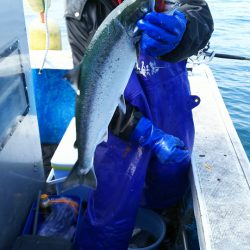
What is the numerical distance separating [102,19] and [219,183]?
59.3 inches

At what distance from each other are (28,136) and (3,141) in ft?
1.59

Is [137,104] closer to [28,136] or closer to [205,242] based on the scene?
[28,136]

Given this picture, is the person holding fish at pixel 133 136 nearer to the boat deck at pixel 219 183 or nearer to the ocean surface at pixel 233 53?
the boat deck at pixel 219 183

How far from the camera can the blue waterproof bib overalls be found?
267 cm

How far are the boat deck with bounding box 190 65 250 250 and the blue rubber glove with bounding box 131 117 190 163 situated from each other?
0.20 metres

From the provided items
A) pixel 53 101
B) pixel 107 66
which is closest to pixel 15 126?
pixel 107 66

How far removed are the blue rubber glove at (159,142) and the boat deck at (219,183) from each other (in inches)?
7.9

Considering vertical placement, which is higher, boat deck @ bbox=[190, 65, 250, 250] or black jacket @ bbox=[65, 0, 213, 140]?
black jacket @ bbox=[65, 0, 213, 140]

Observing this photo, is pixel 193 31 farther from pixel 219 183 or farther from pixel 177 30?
pixel 219 183

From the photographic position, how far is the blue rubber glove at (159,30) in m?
1.50

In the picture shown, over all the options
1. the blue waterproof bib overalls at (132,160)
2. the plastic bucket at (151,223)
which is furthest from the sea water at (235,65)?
the blue waterproof bib overalls at (132,160)

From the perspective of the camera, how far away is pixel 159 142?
2.69 meters

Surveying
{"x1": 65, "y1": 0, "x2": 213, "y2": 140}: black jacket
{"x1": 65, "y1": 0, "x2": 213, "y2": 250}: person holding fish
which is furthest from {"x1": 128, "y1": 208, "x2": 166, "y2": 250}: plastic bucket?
{"x1": 65, "y1": 0, "x2": 213, "y2": 140}: black jacket

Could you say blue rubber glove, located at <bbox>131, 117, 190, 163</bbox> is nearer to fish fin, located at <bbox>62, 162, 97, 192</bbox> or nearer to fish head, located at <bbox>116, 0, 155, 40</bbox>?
fish fin, located at <bbox>62, 162, 97, 192</bbox>
